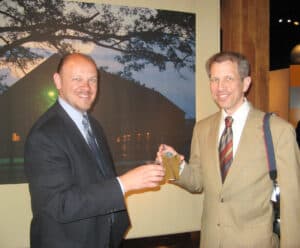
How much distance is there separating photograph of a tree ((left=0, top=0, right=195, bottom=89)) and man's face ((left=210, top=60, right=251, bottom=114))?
149 centimetres

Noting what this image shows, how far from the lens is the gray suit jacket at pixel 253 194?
2145 mm

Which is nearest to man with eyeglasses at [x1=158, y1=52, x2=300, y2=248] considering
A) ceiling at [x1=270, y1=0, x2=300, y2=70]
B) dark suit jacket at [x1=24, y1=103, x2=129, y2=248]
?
dark suit jacket at [x1=24, y1=103, x2=129, y2=248]

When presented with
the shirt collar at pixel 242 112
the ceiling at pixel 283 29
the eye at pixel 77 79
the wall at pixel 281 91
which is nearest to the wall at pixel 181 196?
Result: the shirt collar at pixel 242 112

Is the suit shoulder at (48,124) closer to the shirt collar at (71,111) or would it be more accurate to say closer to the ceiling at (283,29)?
the shirt collar at (71,111)

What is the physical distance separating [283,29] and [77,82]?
8.31 m

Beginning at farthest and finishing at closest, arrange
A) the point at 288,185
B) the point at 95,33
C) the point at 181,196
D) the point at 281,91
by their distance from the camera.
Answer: the point at 281,91 < the point at 181,196 < the point at 95,33 < the point at 288,185

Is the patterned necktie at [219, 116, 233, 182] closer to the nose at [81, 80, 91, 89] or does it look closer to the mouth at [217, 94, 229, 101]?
the mouth at [217, 94, 229, 101]

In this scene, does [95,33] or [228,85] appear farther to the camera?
[95,33]

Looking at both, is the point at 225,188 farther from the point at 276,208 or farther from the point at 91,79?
the point at 91,79

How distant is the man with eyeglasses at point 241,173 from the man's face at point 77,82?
69 centimetres

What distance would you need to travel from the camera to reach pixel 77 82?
7.09ft

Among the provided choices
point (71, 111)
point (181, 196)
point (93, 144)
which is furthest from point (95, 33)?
point (181, 196)

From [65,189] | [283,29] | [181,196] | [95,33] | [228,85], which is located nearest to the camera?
[65,189]

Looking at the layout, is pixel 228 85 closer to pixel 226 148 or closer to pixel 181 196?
pixel 226 148
